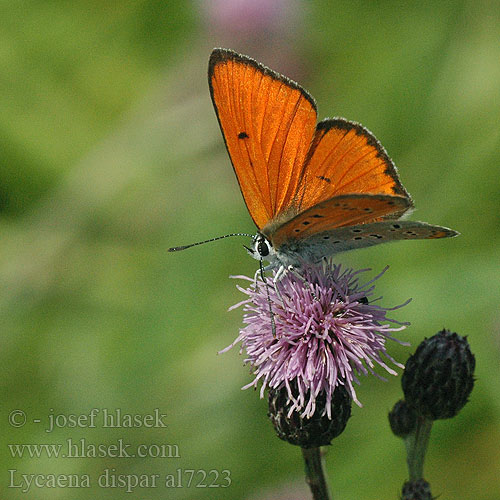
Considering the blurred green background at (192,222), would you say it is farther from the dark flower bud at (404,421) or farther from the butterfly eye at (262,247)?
the butterfly eye at (262,247)

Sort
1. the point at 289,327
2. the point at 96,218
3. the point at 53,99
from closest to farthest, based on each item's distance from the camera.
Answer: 1. the point at 289,327
2. the point at 96,218
3. the point at 53,99

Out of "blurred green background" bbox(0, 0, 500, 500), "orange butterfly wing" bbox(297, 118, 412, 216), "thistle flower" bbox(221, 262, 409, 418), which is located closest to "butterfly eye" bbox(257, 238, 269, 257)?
"thistle flower" bbox(221, 262, 409, 418)

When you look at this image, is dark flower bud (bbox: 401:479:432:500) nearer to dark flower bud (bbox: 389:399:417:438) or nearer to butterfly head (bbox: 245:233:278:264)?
dark flower bud (bbox: 389:399:417:438)

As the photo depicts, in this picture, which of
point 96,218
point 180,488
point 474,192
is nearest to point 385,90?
point 474,192

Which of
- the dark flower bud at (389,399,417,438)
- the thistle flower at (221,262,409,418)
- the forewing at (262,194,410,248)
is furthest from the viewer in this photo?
the dark flower bud at (389,399,417,438)

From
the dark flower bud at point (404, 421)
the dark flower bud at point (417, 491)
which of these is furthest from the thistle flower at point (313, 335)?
the dark flower bud at point (417, 491)

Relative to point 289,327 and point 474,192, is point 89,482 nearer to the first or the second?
point 289,327

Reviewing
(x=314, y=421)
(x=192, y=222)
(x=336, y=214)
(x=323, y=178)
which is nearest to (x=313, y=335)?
(x=314, y=421)
